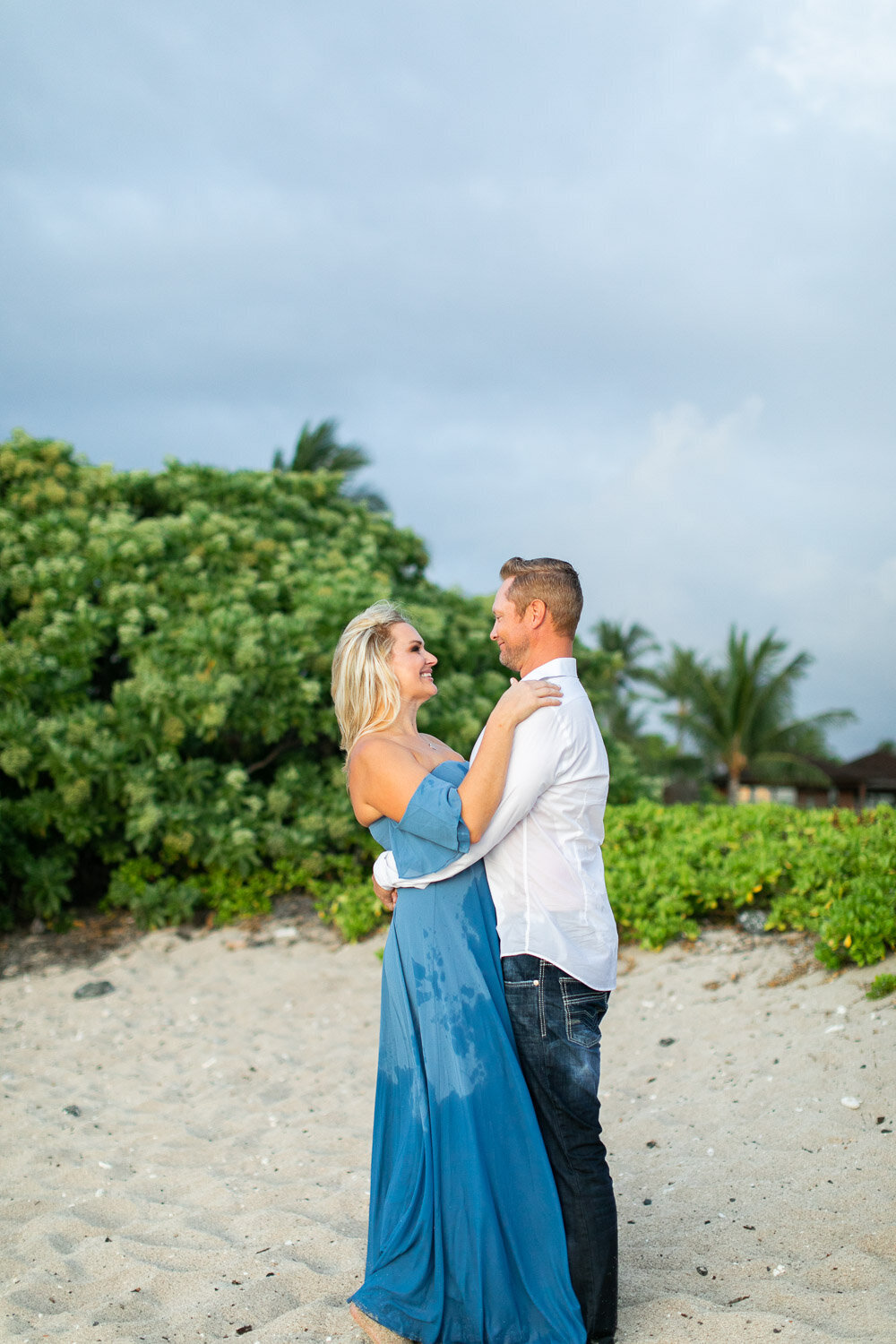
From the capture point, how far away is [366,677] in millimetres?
2957

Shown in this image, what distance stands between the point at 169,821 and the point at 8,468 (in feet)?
13.0

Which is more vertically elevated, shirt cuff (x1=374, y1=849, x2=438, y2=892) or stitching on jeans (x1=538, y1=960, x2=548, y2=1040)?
shirt cuff (x1=374, y1=849, x2=438, y2=892)

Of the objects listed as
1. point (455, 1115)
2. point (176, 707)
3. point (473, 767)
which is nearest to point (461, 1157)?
point (455, 1115)

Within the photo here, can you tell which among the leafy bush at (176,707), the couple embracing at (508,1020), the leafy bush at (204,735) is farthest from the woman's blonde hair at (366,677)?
the leafy bush at (176,707)

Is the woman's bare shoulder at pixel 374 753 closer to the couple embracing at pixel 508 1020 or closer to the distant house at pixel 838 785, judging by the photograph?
the couple embracing at pixel 508 1020

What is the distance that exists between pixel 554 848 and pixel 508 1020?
1.60ft

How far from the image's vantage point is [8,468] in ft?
30.2

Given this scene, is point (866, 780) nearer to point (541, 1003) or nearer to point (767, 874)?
point (767, 874)

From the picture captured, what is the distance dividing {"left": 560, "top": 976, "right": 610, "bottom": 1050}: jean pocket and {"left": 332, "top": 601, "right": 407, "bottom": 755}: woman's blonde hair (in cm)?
88

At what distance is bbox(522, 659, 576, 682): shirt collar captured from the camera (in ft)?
9.19

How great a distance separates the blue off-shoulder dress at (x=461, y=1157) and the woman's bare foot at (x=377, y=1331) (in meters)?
0.05

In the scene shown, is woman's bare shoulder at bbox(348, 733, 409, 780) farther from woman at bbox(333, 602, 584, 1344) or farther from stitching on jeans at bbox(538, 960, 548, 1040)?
stitching on jeans at bbox(538, 960, 548, 1040)

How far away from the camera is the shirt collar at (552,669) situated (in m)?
2.80

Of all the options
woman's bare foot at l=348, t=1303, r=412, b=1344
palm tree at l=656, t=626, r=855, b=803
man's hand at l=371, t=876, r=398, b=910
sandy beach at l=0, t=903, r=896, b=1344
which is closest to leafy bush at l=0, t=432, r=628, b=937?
sandy beach at l=0, t=903, r=896, b=1344
